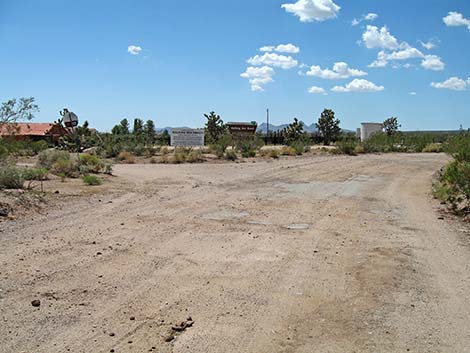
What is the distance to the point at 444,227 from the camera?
37.6 ft

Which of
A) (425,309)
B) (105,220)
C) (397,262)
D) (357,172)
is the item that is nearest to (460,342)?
(425,309)

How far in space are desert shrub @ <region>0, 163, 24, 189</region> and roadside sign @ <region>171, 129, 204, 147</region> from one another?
26.0m

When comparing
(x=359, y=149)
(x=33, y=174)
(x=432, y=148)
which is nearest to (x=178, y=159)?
(x=33, y=174)

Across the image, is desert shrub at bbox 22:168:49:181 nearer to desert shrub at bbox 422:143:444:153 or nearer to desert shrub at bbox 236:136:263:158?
desert shrub at bbox 236:136:263:158

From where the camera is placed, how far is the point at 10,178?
14547 millimetres

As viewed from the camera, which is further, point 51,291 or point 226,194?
point 226,194

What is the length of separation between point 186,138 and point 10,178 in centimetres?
2674

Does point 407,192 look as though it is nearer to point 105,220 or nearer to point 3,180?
point 105,220

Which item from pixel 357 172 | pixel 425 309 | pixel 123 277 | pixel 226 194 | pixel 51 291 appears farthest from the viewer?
pixel 357 172

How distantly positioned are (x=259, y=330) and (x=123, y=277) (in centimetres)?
250

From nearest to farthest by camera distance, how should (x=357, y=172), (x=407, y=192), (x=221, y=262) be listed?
(x=221, y=262) → (x=407, y=192) → (x=357, y=172)

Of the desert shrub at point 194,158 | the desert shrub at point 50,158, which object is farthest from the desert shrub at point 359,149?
the desert shrub at point 50,158

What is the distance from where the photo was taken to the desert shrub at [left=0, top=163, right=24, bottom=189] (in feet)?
47.3

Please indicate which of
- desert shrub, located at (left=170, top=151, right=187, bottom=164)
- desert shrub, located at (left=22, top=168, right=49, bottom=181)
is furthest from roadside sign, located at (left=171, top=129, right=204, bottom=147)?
desert shrub, located at (left=22, top=168, right=49, bottom=181)
